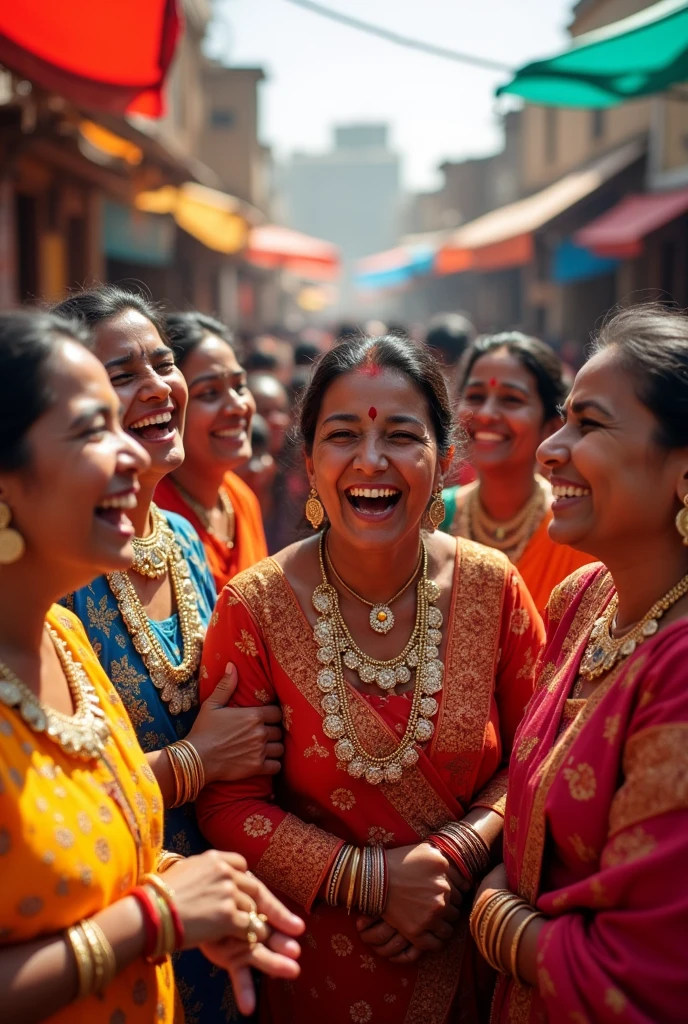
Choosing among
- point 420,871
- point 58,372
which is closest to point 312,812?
point 420,871

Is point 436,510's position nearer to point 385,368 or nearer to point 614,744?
point 385,368

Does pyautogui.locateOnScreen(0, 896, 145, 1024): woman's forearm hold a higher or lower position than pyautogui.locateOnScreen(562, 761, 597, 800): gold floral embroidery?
lower

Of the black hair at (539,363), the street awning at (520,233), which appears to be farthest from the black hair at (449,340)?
the street awning at (520,233)

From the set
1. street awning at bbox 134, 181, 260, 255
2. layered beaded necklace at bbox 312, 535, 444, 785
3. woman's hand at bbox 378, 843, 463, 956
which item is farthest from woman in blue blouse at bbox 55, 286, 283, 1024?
street awning at bbox 134, 181, 260, 255

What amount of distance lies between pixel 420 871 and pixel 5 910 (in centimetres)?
93

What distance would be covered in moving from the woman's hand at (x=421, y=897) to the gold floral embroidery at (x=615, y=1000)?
0.56 meters

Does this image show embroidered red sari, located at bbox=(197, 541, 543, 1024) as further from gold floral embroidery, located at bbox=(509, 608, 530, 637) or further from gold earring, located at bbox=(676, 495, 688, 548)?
gold earring, located at bbox=(676, 495, 688, 548)

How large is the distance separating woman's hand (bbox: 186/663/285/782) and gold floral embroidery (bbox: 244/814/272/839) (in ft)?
0.30

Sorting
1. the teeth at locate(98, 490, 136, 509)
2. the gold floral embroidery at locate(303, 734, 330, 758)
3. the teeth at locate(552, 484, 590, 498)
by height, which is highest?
the teeth at locate(98, 490, 136, 509)

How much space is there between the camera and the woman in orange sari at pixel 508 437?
3.38m

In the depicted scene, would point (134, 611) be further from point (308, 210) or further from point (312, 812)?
point (308, 210)

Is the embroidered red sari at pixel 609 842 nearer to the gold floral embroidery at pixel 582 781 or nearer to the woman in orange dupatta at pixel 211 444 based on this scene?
the gold floral embroidery at pixel 582 781

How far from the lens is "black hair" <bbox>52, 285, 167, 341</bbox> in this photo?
243 centimetres

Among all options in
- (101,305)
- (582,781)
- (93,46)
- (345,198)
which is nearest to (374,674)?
(582,781)
